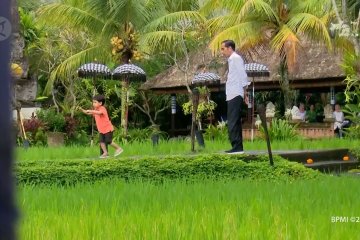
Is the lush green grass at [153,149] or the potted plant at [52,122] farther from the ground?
the potted plant at [52,122]

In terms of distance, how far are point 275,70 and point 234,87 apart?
38.9ft

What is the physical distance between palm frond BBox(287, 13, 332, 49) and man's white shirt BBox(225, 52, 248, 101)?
8360mm

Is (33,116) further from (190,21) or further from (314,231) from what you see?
(314,231)

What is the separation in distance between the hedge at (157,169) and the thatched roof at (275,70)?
10853 mm

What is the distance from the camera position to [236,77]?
7.20 meters

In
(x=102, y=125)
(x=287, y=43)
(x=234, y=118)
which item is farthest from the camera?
(x=287, y=43)

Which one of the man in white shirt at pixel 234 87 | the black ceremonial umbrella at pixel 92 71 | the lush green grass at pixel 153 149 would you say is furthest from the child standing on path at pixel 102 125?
the black ceremonial umbrella at pixel 92 71

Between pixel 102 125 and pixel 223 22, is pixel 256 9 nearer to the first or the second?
pixel 223 22

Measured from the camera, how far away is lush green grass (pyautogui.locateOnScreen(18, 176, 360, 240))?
109 inches

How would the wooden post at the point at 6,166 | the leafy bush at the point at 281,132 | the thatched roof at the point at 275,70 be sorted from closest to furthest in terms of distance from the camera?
the wooden post at the point at 6,166, the leafy bush at the point at 281,132, the thatched roof at the point at 275,70

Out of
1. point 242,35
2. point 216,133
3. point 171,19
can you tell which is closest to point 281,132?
point 216,133

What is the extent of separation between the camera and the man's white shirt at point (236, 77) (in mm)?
7090

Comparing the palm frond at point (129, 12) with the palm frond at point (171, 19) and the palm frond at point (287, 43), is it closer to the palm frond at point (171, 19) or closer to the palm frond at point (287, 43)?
the palm frond at point (171, 19)

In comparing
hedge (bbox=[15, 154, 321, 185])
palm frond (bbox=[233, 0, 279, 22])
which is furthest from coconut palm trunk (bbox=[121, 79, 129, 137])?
hedge (bbox=[15, 154, 321, 185])
